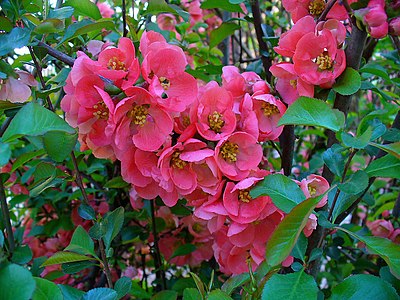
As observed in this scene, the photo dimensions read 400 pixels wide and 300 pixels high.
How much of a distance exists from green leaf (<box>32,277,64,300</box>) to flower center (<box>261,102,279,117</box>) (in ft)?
1.48

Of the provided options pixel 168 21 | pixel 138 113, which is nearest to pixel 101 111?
pixel 138 113

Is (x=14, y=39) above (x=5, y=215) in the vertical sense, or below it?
above

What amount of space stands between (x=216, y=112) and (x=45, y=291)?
15.0 inches

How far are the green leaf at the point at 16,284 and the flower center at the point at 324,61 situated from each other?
54cm

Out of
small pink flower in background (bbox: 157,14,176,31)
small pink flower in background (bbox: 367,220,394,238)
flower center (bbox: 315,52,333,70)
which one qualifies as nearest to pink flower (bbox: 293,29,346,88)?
flower center (bbox: 315,52,333,70)

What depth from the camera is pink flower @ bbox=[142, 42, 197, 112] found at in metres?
0.75

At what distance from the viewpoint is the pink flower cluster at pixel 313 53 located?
0.79m

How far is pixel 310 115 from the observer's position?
0.65 m

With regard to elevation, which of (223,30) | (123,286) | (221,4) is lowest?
(123,286)

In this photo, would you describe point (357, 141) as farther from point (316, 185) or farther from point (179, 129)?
point (179, 129)

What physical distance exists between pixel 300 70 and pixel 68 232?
888 millimetres

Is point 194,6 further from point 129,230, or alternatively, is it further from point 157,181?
point 157,181

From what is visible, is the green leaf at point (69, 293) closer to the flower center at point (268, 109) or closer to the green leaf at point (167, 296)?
the green leaf at point (167, 296)

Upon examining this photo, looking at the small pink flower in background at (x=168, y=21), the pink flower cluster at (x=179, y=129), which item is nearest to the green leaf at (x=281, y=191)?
the pink flower cluster at (x=179, y=129)
